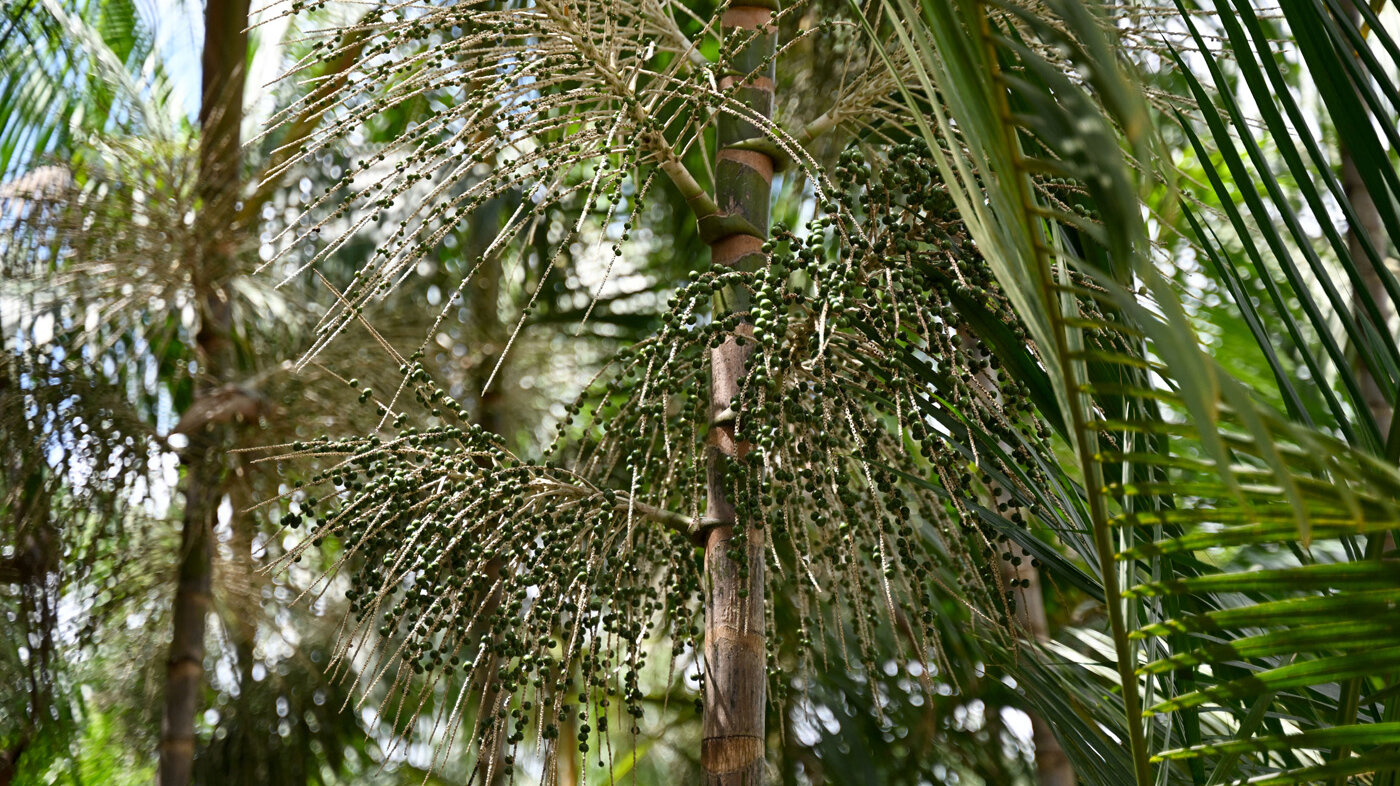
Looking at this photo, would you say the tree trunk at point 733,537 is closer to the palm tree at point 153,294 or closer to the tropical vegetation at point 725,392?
the tropical vegetation at point 725,392

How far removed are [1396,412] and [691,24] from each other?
10.6 ft

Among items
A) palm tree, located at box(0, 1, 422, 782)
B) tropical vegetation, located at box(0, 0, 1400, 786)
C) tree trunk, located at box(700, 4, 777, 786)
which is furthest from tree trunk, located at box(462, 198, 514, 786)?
tree trunk, located at box(700, 4, 777, 786)

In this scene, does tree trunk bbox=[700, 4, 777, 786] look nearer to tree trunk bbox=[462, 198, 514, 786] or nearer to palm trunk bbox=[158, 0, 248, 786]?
palm trunk bbox=[158, 0, 248, 786]

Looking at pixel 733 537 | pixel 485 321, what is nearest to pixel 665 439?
pixel 733 537

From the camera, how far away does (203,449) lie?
3.08 meters

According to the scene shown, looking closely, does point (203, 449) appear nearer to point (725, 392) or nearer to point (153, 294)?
point (153, 294)

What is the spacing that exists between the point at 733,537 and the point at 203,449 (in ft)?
5.88

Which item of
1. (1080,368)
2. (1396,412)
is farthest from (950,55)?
(1396,412)

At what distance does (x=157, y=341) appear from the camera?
12.3ft

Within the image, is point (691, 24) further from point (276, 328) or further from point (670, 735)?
point (670, 735)

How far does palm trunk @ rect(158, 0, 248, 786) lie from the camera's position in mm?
3031

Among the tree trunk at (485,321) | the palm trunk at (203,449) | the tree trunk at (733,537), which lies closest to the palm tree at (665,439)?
the tree trunk at (733,537)

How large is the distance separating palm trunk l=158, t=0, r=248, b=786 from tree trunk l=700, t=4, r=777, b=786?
1.53 metres

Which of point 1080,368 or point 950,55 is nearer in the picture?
point 950,55
